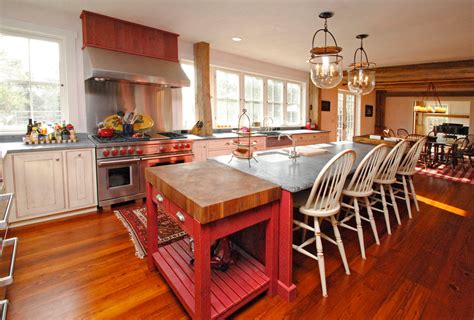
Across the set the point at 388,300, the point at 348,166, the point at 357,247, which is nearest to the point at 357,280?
the point at 388,300

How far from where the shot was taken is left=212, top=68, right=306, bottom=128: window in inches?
204

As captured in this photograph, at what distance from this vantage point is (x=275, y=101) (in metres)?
6.27

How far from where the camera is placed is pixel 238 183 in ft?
5.43

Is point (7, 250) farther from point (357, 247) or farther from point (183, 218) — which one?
point (357, 247)

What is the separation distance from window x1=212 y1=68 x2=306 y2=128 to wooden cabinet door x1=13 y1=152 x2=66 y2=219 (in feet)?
9.31

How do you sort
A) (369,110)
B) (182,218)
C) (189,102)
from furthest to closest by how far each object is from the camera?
(369,110)
(189,102)
(182,218)

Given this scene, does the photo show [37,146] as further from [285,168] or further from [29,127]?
[285,168]

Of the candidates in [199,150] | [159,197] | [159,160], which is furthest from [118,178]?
[159,197]

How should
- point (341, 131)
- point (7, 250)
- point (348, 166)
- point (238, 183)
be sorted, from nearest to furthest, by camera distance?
point (238, 183) → point (348, 166) → point (7, 250) → point (341, 131)

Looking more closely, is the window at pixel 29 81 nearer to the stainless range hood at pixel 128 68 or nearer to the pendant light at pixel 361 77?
the stainless range hood at pixel 128 68

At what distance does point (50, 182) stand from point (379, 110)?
451 inches

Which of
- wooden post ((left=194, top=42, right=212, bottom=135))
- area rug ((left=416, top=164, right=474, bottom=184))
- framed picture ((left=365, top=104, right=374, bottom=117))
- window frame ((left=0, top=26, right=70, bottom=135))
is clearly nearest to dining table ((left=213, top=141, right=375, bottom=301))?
wooden post ((left=194, top=42, right=212, bottom=135))

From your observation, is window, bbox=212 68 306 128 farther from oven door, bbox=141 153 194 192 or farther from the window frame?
the window frame

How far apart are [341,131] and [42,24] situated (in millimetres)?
7837
